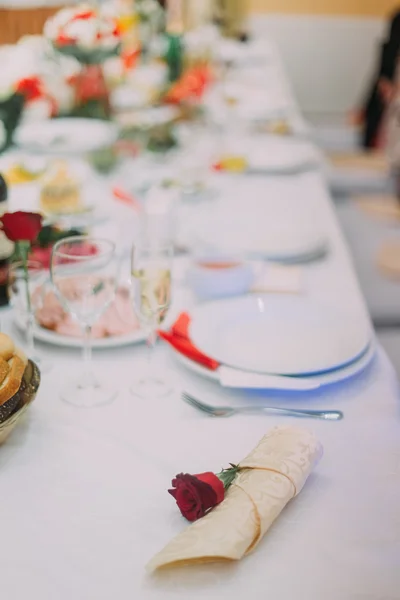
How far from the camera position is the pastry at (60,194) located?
5.30 feet

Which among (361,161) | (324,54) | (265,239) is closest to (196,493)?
(265,239)

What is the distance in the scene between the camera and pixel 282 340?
1157 millimetres

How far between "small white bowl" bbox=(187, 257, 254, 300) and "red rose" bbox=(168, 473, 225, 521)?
1.80 feet

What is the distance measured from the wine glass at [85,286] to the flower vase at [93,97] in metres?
1.64

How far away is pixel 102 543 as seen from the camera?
2.40 feet

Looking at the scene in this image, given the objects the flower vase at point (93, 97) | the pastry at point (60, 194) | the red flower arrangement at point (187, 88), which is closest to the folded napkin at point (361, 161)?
the red flower arrangement at point (187, 88)

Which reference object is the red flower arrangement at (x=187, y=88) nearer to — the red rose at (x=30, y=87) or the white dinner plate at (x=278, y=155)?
the white dinner plate at (x=278, y=155)

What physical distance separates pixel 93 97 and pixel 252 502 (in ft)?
6.77

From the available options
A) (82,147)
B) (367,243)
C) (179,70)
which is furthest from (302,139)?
(179,70)

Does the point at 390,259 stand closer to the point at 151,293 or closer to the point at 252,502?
the point at 151,293

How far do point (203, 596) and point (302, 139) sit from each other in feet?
6.81

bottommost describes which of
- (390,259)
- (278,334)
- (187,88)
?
(390,259)

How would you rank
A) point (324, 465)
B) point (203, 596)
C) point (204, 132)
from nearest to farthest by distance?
point (203, 596), point (324, 465), point (204, 132)

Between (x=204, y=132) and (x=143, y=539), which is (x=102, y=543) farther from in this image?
(x=204, y=132)
